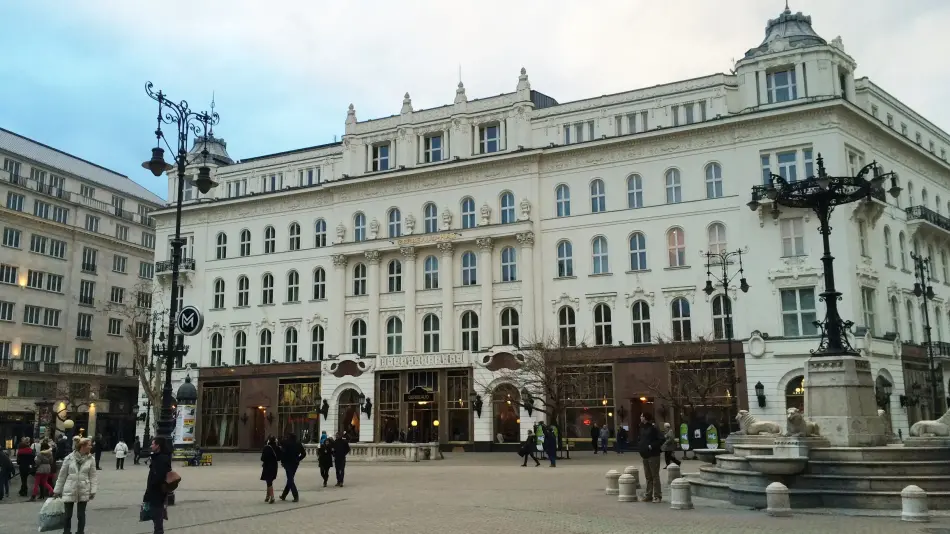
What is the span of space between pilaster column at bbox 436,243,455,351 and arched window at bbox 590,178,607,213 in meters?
9.11

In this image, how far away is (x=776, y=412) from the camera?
4209cm

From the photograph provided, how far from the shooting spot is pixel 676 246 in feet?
153

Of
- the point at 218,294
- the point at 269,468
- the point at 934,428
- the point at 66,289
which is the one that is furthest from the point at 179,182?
the point at 66,289

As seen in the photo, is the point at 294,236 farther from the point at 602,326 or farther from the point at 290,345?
the point at 602,326

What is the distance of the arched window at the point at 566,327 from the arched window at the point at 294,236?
66.1ft

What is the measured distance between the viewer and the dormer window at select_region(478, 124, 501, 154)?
173ft

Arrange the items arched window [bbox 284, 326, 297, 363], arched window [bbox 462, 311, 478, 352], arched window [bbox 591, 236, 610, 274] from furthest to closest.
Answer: arched window [bbox 284, 326, 297, 363], arched window [bbox 462, 311, 478, 352], arched window [bbox 591, 236, 610, 274]

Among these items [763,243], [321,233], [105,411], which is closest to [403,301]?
[321,233]

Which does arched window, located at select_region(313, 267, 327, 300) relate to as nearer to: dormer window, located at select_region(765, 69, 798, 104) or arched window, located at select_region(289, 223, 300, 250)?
arched window, located at select_region(289, 223, 300, 250)

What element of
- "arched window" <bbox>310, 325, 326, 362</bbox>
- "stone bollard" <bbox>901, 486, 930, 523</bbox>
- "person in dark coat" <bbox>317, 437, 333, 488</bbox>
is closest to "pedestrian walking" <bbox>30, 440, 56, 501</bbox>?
"person in dark coat" <bbox>317, 437, 333, 488</bbox>

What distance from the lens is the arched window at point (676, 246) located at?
46.4m

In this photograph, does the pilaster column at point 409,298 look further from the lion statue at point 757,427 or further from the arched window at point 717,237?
the lion statue at point 757,427

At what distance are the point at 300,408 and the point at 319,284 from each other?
27.5 ft

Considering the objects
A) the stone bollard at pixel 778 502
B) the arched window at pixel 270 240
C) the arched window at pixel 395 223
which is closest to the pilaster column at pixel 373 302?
the arched window at pixel 395 223
